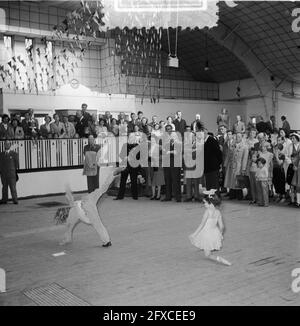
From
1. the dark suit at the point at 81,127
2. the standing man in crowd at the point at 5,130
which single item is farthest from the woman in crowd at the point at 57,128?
the standing man in crowd at the point at 5,130

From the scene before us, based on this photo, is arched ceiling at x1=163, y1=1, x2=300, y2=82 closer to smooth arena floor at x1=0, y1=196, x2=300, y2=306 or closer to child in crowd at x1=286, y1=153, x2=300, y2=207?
child in crowd at x1=286, y1=153, x2=300, y2=207

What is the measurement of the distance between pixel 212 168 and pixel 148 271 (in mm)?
4424

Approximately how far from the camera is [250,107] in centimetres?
2177

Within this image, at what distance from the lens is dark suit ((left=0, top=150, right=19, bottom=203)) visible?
377 inches

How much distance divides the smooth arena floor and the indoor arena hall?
1.0 inches

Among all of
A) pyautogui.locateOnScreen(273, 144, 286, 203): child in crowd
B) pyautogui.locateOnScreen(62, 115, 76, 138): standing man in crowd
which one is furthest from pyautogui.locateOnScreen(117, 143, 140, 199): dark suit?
pyautogui.locateOnScreen(273, 144, 286, 203): child in crowd

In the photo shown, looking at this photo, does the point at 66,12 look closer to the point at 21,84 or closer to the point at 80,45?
the point at 80,45

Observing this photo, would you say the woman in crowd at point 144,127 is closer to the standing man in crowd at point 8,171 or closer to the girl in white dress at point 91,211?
the standing man in crowd at point 8,171

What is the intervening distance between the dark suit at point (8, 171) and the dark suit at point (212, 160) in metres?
4.47

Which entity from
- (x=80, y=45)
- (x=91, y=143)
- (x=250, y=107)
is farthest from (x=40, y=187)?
Answer: (x=250, y=107)

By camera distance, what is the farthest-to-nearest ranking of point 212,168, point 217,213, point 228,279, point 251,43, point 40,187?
point 251,43 → point 40,187 → point 212,168 → point 217,213 → point 228,279

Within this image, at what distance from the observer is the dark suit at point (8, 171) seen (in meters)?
9.57

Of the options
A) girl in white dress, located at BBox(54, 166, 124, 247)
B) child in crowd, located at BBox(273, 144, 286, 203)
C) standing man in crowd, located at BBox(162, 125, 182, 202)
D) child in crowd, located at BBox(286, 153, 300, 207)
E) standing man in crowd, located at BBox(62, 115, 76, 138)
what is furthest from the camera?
standing man in crowd, located at BBox(62, 115, 76, 138)

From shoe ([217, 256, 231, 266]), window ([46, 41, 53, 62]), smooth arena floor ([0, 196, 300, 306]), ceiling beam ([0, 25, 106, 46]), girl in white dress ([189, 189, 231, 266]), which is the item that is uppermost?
ceiling beam ([0, 25, 106, 46])
